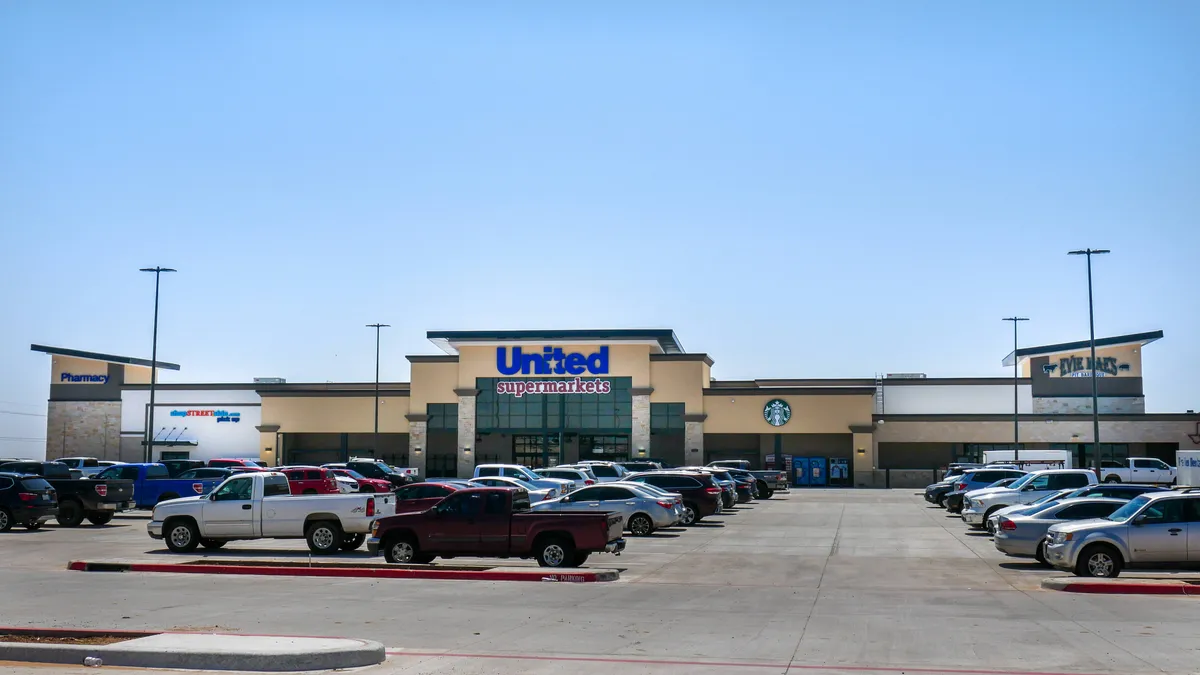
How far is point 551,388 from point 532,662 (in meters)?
58.5

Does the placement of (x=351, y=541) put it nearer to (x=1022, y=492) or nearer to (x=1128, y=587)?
(x=1128, y=587)

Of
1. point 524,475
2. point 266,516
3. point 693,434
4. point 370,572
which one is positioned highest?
point 693,434

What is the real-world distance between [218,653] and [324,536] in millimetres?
13423

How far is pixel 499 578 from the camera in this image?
20641mm

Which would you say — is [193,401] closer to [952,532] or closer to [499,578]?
[952,532]

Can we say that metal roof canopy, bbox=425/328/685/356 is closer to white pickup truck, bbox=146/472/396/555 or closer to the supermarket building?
the supermarket building

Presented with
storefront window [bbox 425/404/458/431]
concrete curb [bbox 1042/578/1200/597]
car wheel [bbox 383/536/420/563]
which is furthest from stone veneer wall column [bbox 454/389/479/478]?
concrete curb [bbox 1042/578/1200/597]

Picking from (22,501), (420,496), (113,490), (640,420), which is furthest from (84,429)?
(420,496)

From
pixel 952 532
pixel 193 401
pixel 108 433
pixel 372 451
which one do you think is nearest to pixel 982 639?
pixel 952 532

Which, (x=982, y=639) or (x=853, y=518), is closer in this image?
(x=982, y=639)

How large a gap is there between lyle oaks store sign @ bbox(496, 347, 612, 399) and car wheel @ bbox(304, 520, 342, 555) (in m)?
45.5

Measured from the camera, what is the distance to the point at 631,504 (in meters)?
31.7

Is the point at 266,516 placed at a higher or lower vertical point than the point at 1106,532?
lower

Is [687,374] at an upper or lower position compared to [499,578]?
upper
